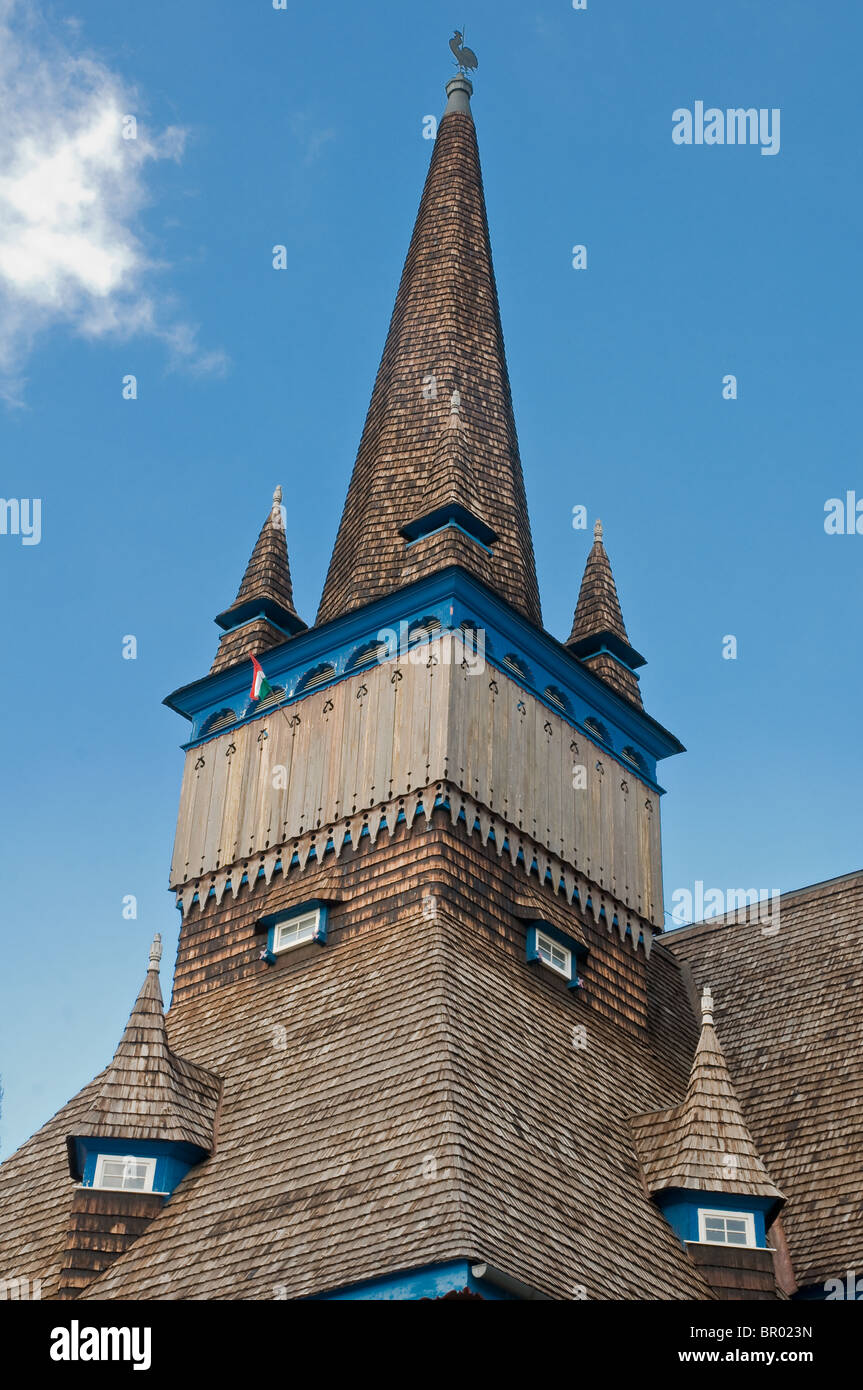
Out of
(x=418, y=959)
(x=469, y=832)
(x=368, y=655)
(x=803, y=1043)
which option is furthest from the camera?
(x=368, y=655)

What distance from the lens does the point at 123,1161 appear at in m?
19.8

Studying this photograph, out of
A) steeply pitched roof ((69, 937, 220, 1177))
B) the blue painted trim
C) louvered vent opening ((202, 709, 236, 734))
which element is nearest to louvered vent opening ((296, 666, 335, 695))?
louvered vent opening ((202, 709, 236, 734))

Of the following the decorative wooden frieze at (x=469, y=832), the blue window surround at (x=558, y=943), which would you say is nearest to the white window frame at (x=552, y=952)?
the blue window surround at (x=558, y=943)

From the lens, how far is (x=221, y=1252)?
1772cm

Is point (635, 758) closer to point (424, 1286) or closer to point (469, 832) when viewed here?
point (469, 832)

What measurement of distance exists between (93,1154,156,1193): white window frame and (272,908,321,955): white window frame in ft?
12.7

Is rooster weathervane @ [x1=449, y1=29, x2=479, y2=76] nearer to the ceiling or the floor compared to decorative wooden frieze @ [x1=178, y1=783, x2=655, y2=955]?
nearer to the ceiling

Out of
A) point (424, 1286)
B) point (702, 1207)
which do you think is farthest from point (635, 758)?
point (424, 1286)

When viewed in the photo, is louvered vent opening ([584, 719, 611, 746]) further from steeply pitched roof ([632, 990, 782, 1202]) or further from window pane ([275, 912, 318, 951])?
steeply pitched roof ([632, 990, 782, 1202])

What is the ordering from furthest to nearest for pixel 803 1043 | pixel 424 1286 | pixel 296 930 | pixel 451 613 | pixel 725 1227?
pixel 803 1043 → pixel 451 613 → pixel 296 930 → pixel 725 1227 → pixel 424 1286

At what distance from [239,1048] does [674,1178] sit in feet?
17.8

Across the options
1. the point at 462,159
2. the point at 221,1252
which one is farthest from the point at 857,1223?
the point at 462,159

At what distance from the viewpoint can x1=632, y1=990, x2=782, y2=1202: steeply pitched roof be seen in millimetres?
19750

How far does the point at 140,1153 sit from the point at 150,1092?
2.22ft
